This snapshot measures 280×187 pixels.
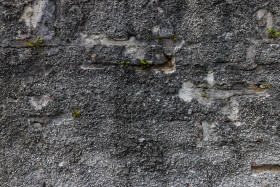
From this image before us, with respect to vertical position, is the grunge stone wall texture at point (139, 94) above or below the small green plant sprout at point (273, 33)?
below

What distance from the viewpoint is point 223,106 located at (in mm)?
1354

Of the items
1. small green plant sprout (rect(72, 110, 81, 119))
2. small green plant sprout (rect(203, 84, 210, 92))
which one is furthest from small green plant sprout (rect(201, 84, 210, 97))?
small green plant sprout (rect(72, 110, 81, 119))

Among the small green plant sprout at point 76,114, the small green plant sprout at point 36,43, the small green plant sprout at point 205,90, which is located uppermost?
the small green plant sprout at point 36,43

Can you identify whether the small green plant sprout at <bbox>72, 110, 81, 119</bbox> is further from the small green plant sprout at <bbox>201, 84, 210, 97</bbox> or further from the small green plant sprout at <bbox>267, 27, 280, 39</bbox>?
the small green plant sprout at <bbox>267, 27, 280, 39</bbox>

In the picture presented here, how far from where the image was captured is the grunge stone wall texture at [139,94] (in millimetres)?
1329

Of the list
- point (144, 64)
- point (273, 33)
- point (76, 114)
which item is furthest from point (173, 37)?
point (76, 114)

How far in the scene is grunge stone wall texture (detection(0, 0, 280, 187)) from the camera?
133 centimetres

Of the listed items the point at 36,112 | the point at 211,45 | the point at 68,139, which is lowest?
the point at 68,139

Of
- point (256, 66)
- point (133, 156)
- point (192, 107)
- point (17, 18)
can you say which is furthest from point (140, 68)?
point (17, 18)

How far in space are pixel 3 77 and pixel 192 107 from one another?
1.19m

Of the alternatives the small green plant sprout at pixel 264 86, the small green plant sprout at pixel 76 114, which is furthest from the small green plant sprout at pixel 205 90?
the small green plant sprout at pixel 76 114

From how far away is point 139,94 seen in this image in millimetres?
1366

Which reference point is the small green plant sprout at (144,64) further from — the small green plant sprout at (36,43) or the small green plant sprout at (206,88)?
the small green plant sprout at (36,43)

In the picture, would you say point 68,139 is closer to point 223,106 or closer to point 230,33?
point 223,106
